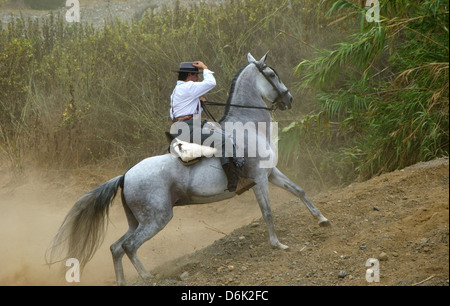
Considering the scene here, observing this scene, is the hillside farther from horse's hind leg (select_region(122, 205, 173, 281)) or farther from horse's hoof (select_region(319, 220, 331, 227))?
horse's hind leg (select_region(122, 205, 173, 281))

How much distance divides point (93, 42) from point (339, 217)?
8.44 m

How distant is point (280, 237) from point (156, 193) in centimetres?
188

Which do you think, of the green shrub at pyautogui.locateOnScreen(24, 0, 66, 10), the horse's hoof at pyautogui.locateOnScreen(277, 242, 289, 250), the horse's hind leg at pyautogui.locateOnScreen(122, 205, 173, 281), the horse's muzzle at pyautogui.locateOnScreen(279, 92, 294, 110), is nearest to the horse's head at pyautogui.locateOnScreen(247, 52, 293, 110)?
the horse's muzzle at pyautogui.locateOnScreen(279, 92, 294, 110)

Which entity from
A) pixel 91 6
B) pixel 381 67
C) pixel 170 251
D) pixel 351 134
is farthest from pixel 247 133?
pixel 91 6

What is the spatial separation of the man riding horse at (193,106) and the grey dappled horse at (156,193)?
142 mm

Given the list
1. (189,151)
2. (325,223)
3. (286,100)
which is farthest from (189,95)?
(325,223)

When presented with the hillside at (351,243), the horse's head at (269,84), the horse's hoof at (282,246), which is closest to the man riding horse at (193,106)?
the horse's head at (269,84)

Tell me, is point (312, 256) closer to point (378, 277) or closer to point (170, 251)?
point (378, 277)

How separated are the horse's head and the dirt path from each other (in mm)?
1766

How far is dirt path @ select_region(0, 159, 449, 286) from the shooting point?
19.3ft

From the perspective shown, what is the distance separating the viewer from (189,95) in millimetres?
6859

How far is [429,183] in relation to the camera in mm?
7387

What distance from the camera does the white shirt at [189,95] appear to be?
6812 mm

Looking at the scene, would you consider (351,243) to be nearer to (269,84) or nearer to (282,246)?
(282,246)
